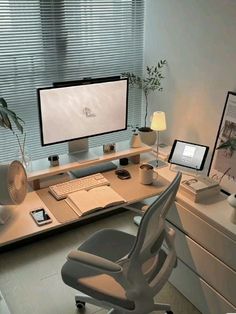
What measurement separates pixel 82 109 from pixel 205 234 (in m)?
1.05

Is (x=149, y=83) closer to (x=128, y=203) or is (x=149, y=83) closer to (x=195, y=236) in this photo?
(x=128, y=203)

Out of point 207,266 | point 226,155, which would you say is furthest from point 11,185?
point 226,155

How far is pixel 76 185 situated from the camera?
83.7 inches

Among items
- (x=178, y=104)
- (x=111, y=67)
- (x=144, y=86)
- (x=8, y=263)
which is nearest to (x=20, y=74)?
(x=111, y=67)

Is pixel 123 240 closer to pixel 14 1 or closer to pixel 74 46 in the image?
pixel 74 46

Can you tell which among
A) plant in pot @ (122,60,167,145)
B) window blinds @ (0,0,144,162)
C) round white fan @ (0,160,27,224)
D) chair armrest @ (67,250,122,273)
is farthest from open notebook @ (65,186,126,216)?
window blinds @ (0,0,144,162)

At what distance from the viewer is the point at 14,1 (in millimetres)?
2373

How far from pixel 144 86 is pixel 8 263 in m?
1.72

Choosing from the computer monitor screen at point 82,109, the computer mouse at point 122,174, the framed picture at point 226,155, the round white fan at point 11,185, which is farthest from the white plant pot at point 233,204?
the round white fan at point 11,185

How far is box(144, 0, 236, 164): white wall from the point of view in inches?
84.0

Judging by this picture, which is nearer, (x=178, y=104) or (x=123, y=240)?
(x=123, y=240)

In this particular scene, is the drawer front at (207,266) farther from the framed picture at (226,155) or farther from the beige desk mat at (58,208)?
the beige desk mat at (58,208)

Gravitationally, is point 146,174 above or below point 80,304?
above

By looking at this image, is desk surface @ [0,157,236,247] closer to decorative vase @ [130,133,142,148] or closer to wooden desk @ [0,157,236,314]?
wooden desk @ [0,157,236,314]
